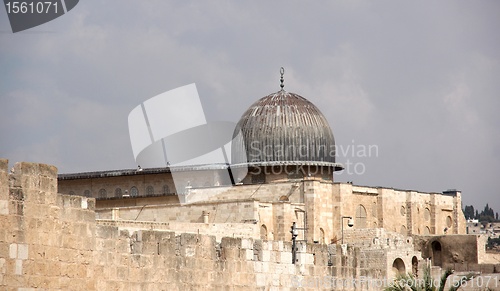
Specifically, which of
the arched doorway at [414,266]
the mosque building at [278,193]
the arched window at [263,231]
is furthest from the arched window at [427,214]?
the arched doorway at [414,266]

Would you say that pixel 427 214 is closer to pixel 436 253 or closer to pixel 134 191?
pixel 436 253

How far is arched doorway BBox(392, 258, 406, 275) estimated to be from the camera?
50056 mm

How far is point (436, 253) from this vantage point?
210 ft

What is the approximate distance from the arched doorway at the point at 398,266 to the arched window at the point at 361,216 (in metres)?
13.5

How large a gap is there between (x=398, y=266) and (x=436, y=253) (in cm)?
1341

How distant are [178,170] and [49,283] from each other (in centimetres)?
3940

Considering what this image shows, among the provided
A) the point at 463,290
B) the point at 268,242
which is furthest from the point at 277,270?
the point at 463,290

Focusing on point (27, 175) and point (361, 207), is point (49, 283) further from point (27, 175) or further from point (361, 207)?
point (361, 207)

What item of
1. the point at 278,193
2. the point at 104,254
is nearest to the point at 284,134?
the point at 278,193

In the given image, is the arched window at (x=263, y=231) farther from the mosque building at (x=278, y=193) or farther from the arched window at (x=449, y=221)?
the arched window at (x=449, y=221)

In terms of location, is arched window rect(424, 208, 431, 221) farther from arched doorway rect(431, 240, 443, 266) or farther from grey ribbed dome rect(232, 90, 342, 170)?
grey ribbed dome rect(232, 90, 342, 170)

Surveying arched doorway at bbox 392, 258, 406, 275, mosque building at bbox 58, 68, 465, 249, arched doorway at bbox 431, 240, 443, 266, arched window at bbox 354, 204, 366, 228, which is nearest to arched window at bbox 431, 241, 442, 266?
arched doorway at bbox 431, 240, 443, 266

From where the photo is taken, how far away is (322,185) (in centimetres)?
6272

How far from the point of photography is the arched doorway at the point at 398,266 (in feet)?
164
